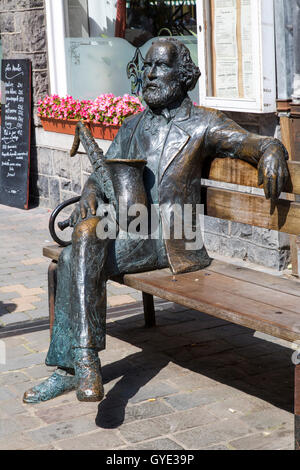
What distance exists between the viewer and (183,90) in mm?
4121

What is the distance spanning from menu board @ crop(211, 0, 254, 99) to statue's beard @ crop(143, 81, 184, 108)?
208cm

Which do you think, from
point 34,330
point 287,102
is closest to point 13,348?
point 34,330

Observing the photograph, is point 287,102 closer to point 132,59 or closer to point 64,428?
point 132,59

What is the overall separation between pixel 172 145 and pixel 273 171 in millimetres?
628

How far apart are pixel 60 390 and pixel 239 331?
135 centimetres

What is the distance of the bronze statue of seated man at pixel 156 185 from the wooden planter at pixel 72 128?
11.1 ft

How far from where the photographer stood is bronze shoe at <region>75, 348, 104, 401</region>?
11.0 ft

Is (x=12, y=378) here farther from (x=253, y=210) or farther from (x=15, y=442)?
(x=253, y=210)

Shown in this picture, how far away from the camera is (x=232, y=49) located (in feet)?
20.5

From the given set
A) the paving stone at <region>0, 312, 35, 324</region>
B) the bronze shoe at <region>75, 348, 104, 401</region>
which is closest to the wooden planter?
the paving stone at <region>0, 312, 35, 324</region>

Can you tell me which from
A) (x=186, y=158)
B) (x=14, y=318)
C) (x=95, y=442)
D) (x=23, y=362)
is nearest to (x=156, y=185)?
(x=186, y=158)

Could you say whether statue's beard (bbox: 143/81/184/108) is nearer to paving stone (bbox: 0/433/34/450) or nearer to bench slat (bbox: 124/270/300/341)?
bench slat (bbox: 124/270/300/341)

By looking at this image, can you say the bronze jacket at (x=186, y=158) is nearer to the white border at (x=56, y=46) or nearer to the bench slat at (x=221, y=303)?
the bench slat at (x=221, y=303)

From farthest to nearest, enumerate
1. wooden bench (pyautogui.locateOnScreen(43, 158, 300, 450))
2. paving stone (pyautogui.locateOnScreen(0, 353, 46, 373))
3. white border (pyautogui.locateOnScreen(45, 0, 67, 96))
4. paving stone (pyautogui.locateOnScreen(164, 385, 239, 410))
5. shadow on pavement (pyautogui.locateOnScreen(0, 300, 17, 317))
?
white border (pyautogui.locateOnScreen(45, 0, 67, 96))
shadow on pavement (pyautogui.locateOnScreen(0, 300, 17, 317))
paving stone (pyautogui.locateOnScreen(0, 353, 46, 373))
paving stone (pyautogui.locateOnScreen(164, 385, 239, 410))
wooden bench (pyautogui.locateOnScreen(43, 158, 300, 450))
